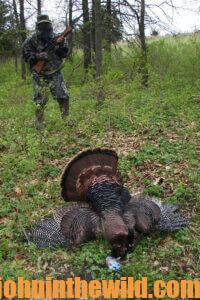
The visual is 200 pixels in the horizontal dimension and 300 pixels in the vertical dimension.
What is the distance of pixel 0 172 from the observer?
7309mm

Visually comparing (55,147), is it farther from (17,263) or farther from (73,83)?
(73,83)

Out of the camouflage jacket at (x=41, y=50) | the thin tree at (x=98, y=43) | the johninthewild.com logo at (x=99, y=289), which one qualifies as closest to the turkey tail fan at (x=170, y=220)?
the johninthewild.com logo at (x=99, y=289)

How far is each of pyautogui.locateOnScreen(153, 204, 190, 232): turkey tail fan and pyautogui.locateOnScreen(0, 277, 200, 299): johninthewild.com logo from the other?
3.11ft

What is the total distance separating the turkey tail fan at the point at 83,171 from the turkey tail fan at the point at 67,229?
205 mm

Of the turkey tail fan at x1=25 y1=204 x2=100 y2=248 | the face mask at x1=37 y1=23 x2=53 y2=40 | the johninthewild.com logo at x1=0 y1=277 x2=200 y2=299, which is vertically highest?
the face mask at x1=37 y1=23 x2=53 y2=40

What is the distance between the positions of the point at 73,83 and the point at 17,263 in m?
13.3

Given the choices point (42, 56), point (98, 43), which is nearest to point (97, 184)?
point (42, 56)

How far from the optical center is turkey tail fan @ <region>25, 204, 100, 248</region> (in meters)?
5.15

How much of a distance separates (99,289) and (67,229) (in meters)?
1.04

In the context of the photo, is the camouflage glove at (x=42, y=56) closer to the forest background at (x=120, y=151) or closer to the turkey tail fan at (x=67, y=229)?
the forest background at (x=120, y=151)

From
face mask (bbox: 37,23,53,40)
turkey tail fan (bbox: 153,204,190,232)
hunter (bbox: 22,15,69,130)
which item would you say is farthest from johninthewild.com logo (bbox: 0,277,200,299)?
face mask (bbox: 37,23,53,40)

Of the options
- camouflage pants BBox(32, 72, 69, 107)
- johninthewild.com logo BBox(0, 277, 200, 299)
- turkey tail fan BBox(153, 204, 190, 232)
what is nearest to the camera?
johninthewild.com logo BBox(0, 277, 200, 299)

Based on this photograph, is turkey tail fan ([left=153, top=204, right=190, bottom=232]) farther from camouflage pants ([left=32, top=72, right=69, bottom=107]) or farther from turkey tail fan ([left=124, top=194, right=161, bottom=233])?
camouflage pants ([left=32, top=72, right=69, bottom=107])

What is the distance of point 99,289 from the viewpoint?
4406 millimetres
